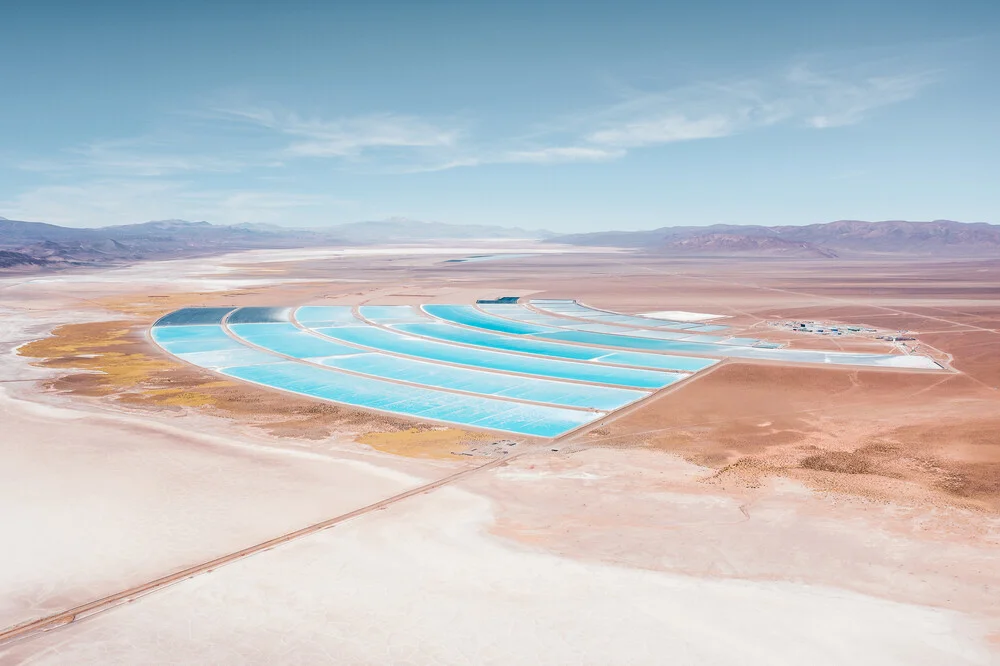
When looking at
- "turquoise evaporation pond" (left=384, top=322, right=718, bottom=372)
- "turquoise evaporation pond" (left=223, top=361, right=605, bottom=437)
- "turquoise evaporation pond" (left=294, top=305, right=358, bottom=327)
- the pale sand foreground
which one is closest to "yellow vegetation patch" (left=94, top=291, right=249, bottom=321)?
"turquoise evaporation pond" (left=294, top=305, right=358, bottom=327)

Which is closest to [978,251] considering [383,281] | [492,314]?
[383,281]

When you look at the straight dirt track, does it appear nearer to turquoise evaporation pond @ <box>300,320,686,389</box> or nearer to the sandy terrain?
the sandy terrain

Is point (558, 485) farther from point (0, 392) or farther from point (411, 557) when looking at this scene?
point (0, 392)

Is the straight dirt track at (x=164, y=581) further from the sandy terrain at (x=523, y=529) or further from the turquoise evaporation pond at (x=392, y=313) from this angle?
the turquoise evaporation pond at (x=392, y=313)

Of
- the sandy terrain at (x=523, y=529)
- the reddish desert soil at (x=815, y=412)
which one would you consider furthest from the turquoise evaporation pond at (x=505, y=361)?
the sandy terrain at (x=523, y=529)

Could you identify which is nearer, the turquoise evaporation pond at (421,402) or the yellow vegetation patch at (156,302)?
the turquoise evaporation pond at (421,402)

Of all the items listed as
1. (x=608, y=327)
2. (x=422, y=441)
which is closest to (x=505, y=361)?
(x=422, y=441)

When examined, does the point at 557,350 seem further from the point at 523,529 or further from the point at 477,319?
the point at 523,529
